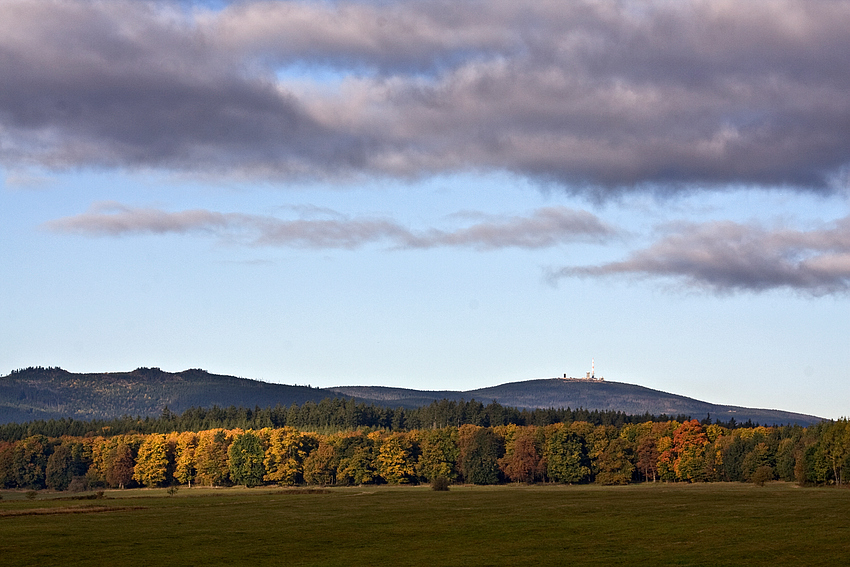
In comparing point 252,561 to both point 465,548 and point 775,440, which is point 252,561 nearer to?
point 465,548

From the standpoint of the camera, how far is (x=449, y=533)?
270 feet

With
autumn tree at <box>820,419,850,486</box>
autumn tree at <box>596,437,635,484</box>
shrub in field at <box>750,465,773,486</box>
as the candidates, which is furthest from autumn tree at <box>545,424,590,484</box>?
autumn tree at <box>820,419,850,486</box>

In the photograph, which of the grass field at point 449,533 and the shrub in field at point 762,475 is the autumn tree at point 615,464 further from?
the grass field at point 449,533

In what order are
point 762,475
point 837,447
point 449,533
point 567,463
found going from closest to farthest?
point 449,533 → point 837,447 → point 762,475 → point 567,463

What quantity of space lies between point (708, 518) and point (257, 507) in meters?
52.6

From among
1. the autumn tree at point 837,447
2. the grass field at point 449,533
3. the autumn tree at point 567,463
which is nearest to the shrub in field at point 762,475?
the autumn tree at point 837,447

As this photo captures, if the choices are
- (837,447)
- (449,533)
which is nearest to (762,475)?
Result: (837,447)

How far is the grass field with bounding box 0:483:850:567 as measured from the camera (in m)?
66.1

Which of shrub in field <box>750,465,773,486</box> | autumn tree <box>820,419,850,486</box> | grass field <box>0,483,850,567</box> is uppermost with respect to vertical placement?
autumn tree <box>820,419,850,486</box>

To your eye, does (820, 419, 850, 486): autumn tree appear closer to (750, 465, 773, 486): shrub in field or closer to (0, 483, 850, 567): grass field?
(750, 465, 773, 486): shrub in field

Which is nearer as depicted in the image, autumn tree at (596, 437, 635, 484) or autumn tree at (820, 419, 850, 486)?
autumn tree at (820, 419, 850, 486)

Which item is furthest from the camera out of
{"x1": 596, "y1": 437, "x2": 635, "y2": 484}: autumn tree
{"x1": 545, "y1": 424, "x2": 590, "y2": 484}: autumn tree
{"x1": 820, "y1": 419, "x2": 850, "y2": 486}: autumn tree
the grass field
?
{"x1": 545, "y1": 424, "x2": 590, "y2": 484}: autumn tree

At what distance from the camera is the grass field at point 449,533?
66062 millimetres

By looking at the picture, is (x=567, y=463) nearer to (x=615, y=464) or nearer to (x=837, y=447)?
(x=615, y=464)
